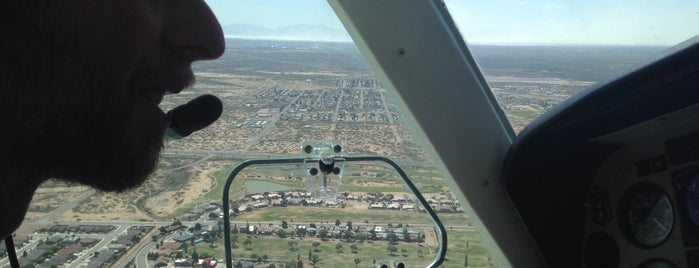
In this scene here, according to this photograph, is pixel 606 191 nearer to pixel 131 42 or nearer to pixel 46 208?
pixel 131 42

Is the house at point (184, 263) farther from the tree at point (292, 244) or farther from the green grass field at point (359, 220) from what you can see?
the tree at point (292, 244)

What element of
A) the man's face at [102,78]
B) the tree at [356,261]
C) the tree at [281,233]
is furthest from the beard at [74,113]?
the tree at [356,261]

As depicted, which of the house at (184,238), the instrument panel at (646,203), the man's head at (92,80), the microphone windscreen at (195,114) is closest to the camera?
the man's head at (92,80)

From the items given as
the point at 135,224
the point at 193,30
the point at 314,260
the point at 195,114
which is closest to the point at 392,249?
the point at 314,260

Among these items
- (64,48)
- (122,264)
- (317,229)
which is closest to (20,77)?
(64,48)

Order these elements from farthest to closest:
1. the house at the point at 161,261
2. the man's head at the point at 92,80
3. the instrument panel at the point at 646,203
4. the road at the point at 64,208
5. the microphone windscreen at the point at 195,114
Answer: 1. the house at the point at 161,261
2. the road at the point at 64,208
3. the instrument panel at the point at 646,203
4. the microphone windscreen at the point at 195,114
5. the man's head at the point at 92,80

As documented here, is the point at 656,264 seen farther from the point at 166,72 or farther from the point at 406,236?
the point at 166,72
